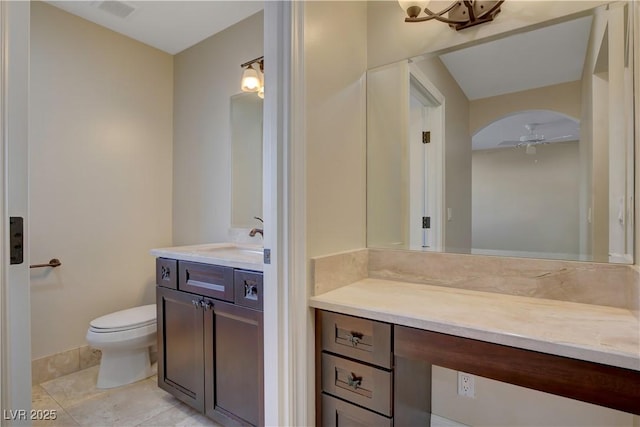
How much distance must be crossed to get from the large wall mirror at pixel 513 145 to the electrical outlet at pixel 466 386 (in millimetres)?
575

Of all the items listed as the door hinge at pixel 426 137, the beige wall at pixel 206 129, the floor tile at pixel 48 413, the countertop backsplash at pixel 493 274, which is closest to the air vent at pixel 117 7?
the beige wall at pixel 206 129

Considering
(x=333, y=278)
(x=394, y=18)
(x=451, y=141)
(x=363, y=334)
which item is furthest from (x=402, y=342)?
(x=394, y=18)

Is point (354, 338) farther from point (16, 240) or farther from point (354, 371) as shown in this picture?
point (16, 240)

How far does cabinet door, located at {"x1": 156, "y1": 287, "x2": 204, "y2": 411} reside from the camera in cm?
168

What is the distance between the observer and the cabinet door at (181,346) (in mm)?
1677

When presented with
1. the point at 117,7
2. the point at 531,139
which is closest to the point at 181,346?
the point at 531,139

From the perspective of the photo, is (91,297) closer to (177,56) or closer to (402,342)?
(177,56)

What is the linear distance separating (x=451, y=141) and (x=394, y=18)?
0.64 m

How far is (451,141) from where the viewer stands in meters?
1.58

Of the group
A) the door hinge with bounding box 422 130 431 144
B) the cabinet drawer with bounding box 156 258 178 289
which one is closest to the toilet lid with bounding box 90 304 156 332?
the cabinet drawer with bounding box 156 258 178 289

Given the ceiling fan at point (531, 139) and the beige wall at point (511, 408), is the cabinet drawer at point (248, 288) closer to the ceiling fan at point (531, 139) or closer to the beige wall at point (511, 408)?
the beige wall at point (511, 408)

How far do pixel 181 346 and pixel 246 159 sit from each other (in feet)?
→ 4.23

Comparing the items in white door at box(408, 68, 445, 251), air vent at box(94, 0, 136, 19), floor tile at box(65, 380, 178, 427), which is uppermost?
air vent at box(94, 0, 136, 19)

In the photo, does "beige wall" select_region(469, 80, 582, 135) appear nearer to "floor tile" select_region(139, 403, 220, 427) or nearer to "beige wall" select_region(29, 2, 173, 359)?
"floor tile" select_region(139, 403, 220, 427)
